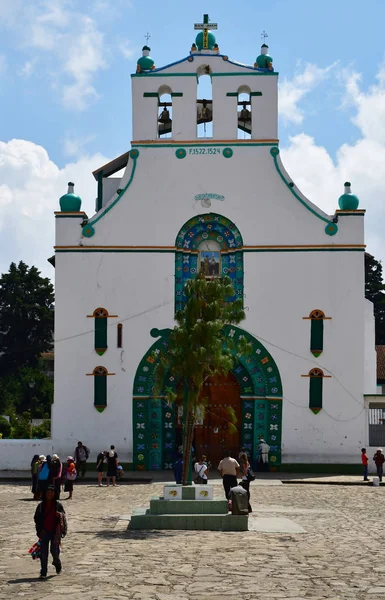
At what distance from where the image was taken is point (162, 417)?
31.2 meters

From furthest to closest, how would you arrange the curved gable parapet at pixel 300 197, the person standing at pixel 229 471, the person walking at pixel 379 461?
1. the curved gable parapet at pixel 300 197
2. the person walking at pixel 379 461
3. the person standing at pixel 229 471

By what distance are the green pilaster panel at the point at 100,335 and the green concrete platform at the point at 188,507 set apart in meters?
13.4

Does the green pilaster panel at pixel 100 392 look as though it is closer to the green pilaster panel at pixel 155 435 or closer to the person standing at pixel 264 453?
the green pilaster panel at pixel 155 435

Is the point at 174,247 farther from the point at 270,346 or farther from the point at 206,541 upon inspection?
the point at 206,541

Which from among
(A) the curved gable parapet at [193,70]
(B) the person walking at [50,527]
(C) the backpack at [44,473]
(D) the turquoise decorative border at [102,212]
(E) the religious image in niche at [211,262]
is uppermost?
(A) the curved gable parapet at [193,70]

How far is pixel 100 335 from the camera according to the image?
31469 mm

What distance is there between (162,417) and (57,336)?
4194mm

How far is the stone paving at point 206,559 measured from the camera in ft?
38.5

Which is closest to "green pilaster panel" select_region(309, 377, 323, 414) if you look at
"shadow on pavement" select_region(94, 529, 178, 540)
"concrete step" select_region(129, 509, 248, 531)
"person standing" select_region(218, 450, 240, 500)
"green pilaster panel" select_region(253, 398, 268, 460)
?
"green pilaster panel" select_region(253, 398, 268, 460)

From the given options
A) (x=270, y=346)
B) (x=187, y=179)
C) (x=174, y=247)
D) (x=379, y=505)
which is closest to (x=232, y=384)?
(x=270, y=346)

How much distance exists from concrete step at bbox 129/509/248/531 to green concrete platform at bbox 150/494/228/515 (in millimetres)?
304

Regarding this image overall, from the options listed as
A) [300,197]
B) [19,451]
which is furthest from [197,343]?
[19,451]

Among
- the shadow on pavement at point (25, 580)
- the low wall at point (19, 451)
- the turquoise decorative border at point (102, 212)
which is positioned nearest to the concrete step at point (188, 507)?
the shadow on pavement at point (25, 580)

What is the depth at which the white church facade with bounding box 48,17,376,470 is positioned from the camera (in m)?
31.2
